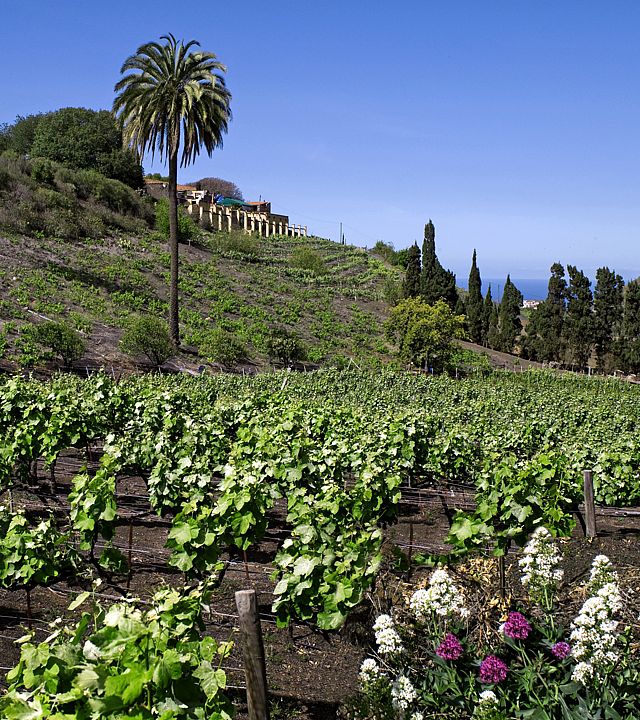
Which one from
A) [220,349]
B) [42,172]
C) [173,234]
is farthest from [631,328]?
[42,172]

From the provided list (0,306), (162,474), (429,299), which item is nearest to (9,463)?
(162,474)

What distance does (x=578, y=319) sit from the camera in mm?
43438

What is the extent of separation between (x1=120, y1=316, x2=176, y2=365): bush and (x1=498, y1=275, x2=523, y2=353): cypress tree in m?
31.9

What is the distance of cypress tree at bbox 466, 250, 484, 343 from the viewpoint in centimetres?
5497

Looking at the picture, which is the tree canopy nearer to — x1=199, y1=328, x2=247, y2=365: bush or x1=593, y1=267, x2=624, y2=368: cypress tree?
x1=199, y1=328, x2=247, y2=365: bush

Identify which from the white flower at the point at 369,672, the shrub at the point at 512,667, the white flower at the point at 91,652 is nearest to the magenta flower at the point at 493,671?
the shrub at the point at 512,667

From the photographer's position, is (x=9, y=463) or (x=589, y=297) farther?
(x=589, y=297)

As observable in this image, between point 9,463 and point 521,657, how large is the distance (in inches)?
271

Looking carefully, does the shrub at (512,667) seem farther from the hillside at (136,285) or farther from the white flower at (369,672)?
the hillside at (136,285)

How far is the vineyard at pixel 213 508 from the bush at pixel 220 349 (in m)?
14.6

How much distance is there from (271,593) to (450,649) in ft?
10.6

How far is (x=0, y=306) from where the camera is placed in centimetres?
2789

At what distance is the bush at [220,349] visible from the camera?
29.1 metres

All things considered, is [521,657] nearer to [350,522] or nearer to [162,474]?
[350,522]
